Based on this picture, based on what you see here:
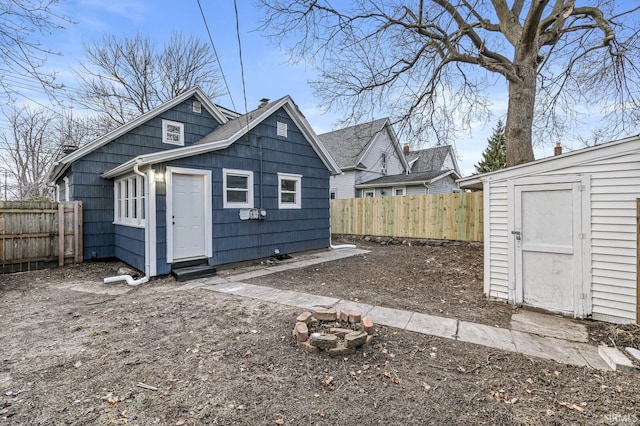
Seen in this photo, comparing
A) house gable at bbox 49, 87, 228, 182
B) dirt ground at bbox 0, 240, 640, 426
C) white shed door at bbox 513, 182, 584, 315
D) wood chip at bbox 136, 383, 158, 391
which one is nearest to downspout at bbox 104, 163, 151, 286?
dirt ground at bbox 0, 240, 640, 426

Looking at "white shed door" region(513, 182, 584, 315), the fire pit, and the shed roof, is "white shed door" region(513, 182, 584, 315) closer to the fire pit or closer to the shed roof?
the shed roof

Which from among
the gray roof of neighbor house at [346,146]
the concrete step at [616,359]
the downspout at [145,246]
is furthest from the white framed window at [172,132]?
the concrete step at [616,359]

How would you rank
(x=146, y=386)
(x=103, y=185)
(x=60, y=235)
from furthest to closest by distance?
(x=103, y=185) → (x=60, y=235) → (x=146, y=386)

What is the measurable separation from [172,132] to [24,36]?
6403 millimetres

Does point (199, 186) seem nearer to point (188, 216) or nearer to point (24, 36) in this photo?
point (188, 216)

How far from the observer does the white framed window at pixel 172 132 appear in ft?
31.3

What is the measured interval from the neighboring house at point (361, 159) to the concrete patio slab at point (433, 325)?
46.6 ft

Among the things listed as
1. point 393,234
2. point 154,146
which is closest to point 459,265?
point 393,234

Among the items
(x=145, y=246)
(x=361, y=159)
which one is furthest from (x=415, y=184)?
(x=145, y=246)

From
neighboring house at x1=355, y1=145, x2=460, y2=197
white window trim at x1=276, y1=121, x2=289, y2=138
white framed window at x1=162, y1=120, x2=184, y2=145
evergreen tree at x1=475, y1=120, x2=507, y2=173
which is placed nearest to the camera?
white window trim at x1=276, y1=121, x2=289, y2=138

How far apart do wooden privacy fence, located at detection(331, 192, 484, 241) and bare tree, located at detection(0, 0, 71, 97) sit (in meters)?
10.6

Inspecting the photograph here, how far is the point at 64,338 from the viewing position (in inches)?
136

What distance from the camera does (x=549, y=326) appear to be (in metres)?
3.79

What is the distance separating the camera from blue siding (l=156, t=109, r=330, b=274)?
7.25 m
